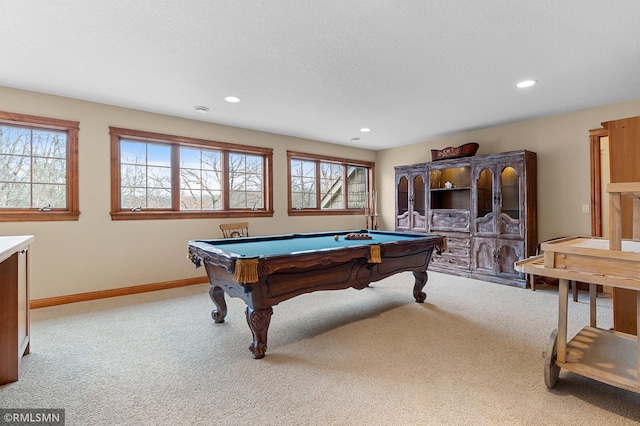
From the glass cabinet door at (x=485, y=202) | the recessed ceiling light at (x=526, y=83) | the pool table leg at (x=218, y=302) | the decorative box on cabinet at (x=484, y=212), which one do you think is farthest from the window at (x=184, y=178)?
the recessed ceiling light at (x=526, y=83)

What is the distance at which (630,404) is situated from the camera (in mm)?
1718

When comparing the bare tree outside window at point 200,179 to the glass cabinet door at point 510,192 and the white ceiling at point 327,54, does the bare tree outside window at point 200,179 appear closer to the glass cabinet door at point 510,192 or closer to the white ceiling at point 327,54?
the white ceiling at point 327,54

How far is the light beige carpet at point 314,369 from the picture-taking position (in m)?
1.65

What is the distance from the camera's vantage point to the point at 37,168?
350 cm

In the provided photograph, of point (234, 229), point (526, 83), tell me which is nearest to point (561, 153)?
point (526, 83)

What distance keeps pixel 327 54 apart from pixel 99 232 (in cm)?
337

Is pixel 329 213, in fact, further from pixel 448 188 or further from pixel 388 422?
pixel 388 422

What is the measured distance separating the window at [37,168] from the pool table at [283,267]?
2.00 metres

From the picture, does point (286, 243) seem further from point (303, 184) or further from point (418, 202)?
point (418, 202)

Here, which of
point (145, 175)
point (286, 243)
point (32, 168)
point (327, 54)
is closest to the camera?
point (327, 54)

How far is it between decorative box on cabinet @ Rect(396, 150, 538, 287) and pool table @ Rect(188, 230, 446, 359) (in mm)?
1628

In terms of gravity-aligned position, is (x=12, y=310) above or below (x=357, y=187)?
below

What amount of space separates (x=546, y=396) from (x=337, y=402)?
3.94 ft

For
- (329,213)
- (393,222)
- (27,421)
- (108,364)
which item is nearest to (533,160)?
(393,222)
